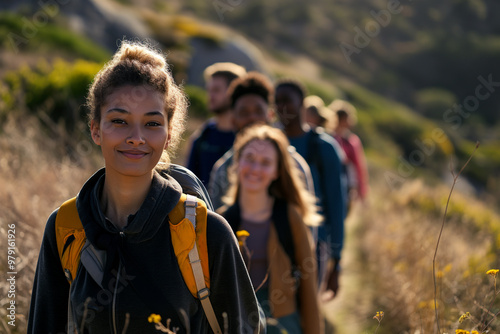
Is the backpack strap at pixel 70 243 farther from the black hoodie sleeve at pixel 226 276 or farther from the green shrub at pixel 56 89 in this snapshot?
the green shrub at pixel 56 89

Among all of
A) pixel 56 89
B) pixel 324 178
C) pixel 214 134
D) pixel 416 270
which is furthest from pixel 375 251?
pixel 56 89

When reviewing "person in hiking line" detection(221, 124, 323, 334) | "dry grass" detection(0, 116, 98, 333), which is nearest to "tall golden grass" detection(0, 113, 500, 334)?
"dry grass" detection(0, 116, 98, 333)

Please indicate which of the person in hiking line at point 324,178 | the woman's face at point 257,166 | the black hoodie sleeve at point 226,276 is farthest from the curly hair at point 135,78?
the person in hiking line at point 324,178

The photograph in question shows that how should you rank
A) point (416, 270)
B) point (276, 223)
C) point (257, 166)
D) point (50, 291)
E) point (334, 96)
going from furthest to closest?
point (334, 96) → point (416, 270) → point (257, 166) → point (276, 223) → point (50, 291)

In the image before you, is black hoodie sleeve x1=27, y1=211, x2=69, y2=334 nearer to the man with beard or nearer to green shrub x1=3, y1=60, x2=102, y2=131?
the man with beard

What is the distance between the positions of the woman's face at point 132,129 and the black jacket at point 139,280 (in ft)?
0.39

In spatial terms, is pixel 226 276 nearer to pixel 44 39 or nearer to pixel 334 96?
pixel 44 39

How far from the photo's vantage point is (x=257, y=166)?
12.6 ft

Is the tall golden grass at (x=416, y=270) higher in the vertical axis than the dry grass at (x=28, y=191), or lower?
lower

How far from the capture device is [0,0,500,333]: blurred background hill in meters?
5.53

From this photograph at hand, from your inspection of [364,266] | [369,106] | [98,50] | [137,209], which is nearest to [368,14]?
[369,106]

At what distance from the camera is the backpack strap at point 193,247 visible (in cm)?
191

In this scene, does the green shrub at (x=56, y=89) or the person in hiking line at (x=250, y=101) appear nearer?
the person in hiking line at (x=250, y=101)

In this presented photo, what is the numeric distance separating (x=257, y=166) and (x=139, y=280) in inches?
79.0
